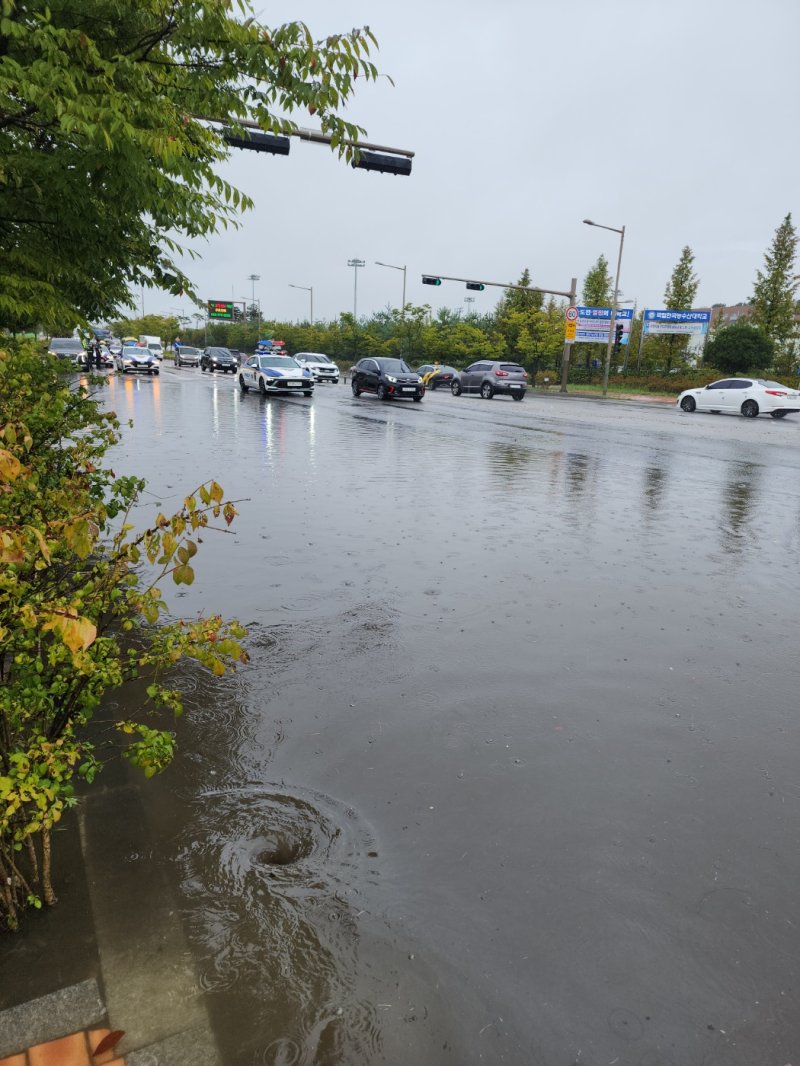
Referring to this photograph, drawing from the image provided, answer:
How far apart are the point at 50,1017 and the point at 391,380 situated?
30659mm

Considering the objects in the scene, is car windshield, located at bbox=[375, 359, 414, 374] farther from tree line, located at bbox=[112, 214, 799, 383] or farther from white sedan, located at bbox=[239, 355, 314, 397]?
tree line, located at bbox=[112, 214, 799, 383]

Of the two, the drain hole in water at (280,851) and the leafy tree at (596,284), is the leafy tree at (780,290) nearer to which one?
the leafy tree at (596,284)

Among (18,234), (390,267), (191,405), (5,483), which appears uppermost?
(390,267)

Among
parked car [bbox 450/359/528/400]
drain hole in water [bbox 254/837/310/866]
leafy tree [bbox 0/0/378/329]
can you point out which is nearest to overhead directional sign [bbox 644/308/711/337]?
parked car [bbox 450/359/528/400]

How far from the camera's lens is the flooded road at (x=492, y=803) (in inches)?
89.6

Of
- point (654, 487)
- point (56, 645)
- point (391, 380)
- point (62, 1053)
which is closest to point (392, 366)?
point (391, 380)

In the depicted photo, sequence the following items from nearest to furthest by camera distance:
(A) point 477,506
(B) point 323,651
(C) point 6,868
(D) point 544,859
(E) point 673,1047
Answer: (E) point 673,1047 → (C) point 6,868 → (D) point 544,859 → (B) point 323,651 → (A) point 477,506

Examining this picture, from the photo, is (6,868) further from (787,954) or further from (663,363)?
(663,363)

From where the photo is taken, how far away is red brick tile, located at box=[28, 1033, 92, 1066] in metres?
2.00

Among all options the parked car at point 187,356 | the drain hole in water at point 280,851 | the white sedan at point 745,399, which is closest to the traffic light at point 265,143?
the drain hole in water at point 280,851

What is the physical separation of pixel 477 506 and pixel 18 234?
19.4 feet

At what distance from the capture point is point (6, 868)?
2467 mm

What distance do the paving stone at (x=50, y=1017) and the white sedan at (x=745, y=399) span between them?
32414 mm

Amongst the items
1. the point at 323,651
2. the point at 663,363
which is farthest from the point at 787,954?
the point at 663,363
